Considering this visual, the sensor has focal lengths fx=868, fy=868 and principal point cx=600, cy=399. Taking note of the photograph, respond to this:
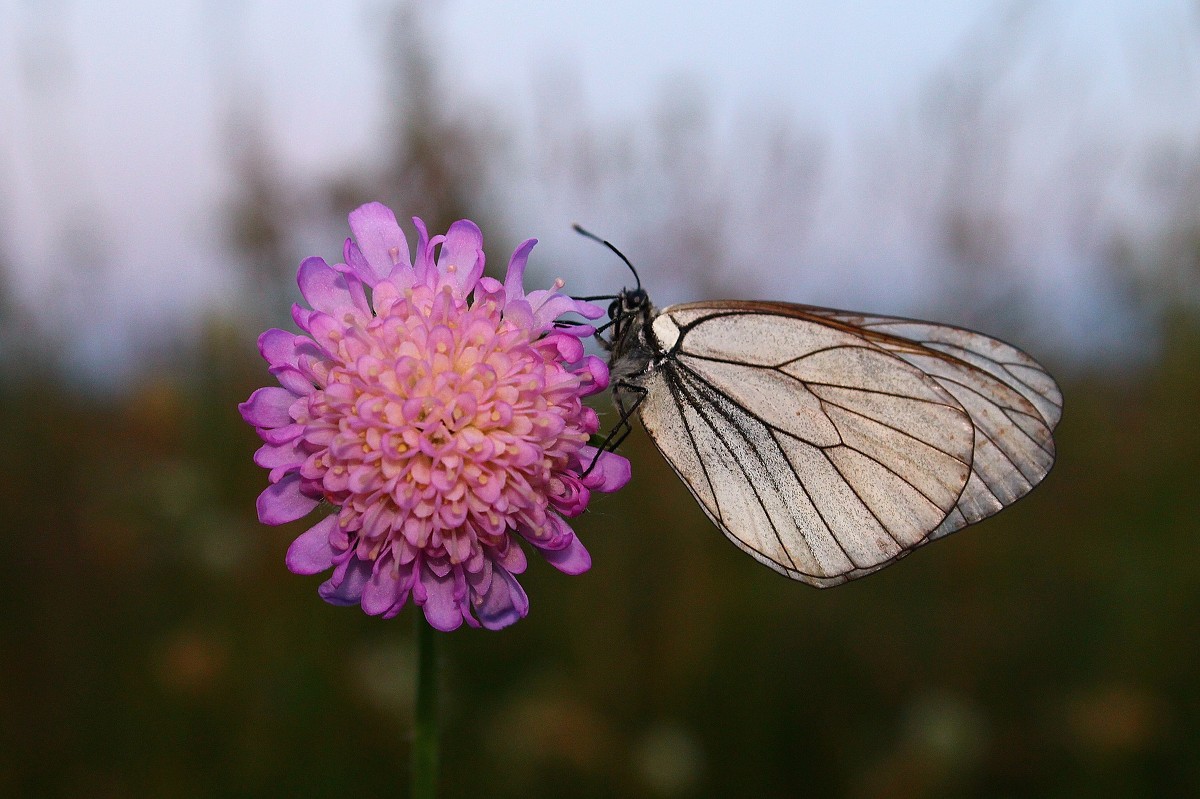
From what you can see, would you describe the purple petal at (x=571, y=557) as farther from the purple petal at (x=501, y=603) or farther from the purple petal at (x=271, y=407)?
the purple petal at (x=271, y=407)

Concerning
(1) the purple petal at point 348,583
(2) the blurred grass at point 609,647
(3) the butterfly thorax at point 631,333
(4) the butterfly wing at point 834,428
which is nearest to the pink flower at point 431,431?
(1) the purple petal at point 348,583

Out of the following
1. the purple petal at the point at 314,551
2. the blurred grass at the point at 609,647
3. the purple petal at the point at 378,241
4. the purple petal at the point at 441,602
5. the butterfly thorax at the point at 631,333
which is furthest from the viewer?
the blurred grass at the point at 609,647

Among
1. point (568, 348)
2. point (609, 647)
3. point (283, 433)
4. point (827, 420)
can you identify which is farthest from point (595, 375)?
point (609, 647)

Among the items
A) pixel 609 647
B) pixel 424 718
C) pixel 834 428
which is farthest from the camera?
pixel 609 647

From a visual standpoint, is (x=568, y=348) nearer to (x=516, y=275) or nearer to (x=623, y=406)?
(x=516, y=275)

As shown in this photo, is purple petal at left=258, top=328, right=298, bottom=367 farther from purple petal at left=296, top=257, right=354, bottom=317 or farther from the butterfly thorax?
the butterfly thorax

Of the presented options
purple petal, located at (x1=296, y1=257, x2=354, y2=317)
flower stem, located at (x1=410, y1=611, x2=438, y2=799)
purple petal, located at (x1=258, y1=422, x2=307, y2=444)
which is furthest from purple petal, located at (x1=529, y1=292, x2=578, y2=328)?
flower stem, located at (x1=410, y1=611, x2=438, y2=799)
